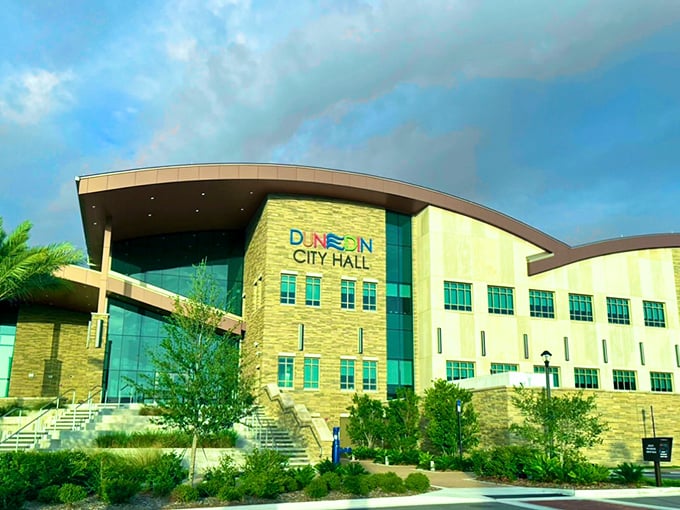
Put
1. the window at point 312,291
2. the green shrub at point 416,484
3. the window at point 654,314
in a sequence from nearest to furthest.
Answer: the green shrub at point 416,484 → the window at point 312,291 → the window at point 654,314

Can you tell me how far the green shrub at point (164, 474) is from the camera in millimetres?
17781

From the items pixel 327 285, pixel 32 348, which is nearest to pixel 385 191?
pixel 327 285

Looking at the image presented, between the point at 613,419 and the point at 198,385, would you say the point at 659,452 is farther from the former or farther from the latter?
the point at 198,385

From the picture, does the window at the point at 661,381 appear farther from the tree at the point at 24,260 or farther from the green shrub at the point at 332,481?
the tree at the point at 24,260

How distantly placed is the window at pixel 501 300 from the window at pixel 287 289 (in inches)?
489

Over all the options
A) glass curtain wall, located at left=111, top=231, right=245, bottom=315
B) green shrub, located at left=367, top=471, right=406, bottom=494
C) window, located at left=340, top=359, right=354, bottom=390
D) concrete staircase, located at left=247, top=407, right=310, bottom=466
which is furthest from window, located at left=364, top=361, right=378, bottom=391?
green shrub, located at left=367, top=471, right=406, bottom=494

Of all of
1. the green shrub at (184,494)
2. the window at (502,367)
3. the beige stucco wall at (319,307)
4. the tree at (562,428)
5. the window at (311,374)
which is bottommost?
the green shrub at (184,494)

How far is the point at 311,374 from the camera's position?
3681 centimetres

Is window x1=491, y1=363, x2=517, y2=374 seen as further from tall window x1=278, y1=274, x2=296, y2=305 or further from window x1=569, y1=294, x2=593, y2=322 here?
tall window x1=278, y1=274, x2=296, y2=305

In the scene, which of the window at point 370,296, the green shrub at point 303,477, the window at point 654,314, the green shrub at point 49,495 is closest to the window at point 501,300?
the window at point 370,296

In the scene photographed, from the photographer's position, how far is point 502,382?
31062 millimetres

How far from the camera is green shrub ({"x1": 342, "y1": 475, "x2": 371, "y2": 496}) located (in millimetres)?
19297

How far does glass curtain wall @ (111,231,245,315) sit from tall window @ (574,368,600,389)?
21854 mm

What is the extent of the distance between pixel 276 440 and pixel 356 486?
1078 centimetres
